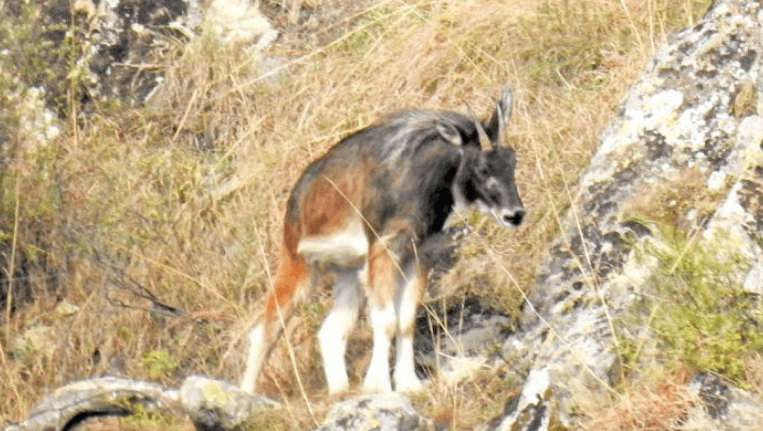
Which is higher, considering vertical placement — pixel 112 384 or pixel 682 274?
pixel 682 274

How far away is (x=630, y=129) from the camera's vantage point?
9.72 meters

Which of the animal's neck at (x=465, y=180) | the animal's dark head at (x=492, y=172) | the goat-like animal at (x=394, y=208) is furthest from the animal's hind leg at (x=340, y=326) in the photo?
the animal's dark head at (x=492, y=172)

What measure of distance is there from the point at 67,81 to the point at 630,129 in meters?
4.74

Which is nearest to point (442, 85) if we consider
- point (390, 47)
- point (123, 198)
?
A: point (390, 47)

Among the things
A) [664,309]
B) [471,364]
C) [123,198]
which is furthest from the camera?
[123,198]

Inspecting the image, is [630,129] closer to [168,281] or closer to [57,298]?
[168,281]

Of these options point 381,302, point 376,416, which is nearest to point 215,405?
point 376,416

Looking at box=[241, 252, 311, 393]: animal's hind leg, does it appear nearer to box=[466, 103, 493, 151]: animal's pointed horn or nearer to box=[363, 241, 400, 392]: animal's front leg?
box=[363, 241, 400, 392]: animal's front leg

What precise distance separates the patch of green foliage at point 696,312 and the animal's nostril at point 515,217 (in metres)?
0.88

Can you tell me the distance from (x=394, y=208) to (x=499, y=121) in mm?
631

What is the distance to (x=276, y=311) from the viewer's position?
10.2 meters

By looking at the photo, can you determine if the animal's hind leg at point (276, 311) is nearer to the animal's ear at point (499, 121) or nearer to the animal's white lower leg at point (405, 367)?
the animal's white lower leg at point (405, 367)

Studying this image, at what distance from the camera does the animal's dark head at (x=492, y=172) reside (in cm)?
961

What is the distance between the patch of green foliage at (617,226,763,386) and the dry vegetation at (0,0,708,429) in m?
1.63
